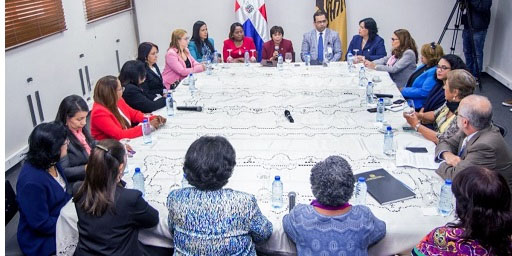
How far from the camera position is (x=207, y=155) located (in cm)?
169

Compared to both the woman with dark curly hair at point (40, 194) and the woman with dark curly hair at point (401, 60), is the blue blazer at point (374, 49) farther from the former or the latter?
the woman with dark curly hair at point (40, 194)

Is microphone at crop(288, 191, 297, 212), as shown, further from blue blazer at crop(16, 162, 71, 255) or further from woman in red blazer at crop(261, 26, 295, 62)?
woman in red blazer at crop(261, 26, 295, 62)

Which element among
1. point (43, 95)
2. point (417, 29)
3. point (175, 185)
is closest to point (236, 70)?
point (43, 95)

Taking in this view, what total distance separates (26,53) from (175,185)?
2.79 meters

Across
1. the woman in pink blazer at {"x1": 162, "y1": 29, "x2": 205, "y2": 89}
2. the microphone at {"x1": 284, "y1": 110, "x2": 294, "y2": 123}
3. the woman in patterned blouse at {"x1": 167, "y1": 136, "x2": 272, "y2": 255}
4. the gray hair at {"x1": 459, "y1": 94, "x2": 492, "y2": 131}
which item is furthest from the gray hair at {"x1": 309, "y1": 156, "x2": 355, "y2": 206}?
the woman in pink blazer at {"x1": 162, "y1": 29, "x2": 205, "y2": 89}

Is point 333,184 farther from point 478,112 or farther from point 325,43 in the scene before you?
point 325,43

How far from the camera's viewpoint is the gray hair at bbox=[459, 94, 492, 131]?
7.26ft

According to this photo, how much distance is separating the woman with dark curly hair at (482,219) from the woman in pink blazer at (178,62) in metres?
3.56

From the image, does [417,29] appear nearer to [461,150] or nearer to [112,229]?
[461,150]

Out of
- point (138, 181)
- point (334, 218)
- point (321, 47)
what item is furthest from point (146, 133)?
point (321, 47)

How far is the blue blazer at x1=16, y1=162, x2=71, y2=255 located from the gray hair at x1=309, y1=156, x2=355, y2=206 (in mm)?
1292

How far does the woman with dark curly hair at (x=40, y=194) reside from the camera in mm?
2031

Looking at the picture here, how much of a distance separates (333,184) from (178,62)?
11.1 ft

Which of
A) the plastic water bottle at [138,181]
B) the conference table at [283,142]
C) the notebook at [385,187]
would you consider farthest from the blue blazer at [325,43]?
the plastic water bottle at [138,181]
